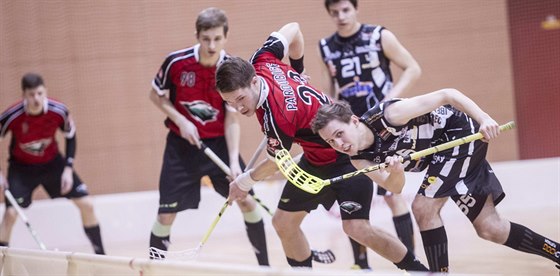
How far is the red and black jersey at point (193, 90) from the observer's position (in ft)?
14.7

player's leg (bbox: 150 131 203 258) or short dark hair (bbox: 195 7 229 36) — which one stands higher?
short dark hair (bbox: 195 7 229 36)

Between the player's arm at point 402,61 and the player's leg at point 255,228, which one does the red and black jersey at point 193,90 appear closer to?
the player's leg at point 255,228

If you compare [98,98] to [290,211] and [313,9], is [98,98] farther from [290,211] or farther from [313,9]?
[290,211]

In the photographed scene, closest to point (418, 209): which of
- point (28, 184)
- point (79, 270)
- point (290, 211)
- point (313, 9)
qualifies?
point (290, 211)

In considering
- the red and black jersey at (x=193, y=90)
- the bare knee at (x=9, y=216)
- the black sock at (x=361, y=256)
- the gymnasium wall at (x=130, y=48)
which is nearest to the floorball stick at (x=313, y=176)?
the black sock at (x=361, y=256)

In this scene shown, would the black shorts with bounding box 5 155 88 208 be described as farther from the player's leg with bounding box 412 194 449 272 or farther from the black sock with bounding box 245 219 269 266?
the player's leg with bounding box 412 194 449 272

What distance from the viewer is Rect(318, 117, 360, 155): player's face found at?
3.19 metres

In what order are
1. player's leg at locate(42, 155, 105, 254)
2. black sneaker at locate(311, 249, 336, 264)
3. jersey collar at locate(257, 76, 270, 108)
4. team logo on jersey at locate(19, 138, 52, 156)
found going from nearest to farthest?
jersey collar at locate(257, 76, 270, 108), black sneaker at locate(311, 249, 336, 264), player's leg at locate(42, 155, 105, 254), team logo on jersey at locate(19, 138, 52, 156)

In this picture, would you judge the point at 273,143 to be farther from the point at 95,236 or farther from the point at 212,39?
the point at 95,236

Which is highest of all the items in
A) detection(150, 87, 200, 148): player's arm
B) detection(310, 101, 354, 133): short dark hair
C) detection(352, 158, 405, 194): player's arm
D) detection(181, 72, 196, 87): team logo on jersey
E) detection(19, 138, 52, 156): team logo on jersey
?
detection(181, 72, 196, 87): team logo on jersey

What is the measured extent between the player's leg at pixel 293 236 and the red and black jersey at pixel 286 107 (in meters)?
0.31

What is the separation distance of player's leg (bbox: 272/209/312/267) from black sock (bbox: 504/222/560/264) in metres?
0.92

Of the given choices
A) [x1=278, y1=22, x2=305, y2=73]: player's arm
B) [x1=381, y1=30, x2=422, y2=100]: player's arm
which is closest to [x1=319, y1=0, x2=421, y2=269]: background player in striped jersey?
[x1=381, y1=30, x2=422, y2=100]: player's arm

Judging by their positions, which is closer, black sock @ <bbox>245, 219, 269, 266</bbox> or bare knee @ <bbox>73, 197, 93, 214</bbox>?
black sock @ <bbox>245, 219, 269, 266</bbox>
